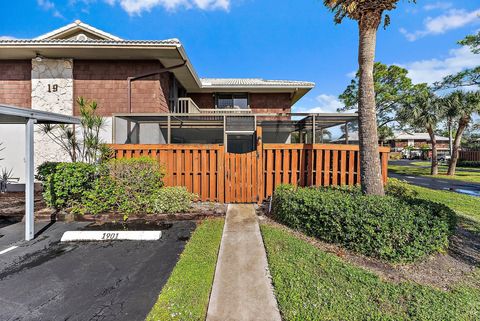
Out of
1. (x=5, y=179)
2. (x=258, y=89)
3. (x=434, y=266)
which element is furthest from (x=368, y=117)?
(x=5, y=179)

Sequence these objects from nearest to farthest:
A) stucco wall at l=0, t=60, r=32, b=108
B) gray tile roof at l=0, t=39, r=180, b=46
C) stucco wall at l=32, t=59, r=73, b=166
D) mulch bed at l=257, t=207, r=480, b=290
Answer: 1. mulch bed at l=257, t=207, r=480, b=290
2. gray tile roof at l=0, t=39, r=180, b=46
3. stucco wall at l=32, t=59, r=73, b=166
4. stucco wall at l=0, t=60, r=32, b=108

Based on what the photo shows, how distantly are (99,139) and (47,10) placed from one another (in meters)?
7.14

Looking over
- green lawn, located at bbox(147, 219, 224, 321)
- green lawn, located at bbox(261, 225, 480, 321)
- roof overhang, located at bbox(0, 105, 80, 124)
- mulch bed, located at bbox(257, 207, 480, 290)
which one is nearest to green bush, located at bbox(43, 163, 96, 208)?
roof overhang, located at bbox(0, 105, 80, 124)

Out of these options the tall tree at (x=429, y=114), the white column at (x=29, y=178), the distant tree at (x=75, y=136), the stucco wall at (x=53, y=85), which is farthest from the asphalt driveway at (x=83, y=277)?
→ the tall tree at (x=429, y=114)

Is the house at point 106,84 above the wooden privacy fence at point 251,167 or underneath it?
above

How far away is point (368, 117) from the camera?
4.72 m

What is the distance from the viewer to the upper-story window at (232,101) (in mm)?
12930

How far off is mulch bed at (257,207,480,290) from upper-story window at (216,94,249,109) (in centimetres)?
1023

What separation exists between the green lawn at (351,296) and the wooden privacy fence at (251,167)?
3.59 metres

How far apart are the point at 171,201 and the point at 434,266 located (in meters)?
5.71

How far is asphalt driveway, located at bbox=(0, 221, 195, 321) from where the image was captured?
7.89 ft

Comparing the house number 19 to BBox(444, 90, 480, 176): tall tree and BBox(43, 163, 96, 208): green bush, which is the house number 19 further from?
BBox(444, 90, 480, 176): tall tree

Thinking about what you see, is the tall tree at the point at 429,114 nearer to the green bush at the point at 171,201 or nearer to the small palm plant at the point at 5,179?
the green bush at the point at 171,201

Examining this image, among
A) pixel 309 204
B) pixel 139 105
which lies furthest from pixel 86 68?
pixel 309 204
